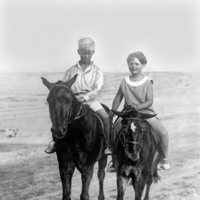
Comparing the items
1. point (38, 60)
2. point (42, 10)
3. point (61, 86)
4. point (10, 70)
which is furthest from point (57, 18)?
point (61, 86)

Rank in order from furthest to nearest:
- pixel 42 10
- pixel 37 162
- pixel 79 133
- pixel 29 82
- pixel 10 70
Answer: pixel 29 82 < pixel 37 162 < pixel 10 70 < pixel 42 10 < pixel 79 133

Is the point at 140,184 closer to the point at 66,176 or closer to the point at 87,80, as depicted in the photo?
the point at 66,176

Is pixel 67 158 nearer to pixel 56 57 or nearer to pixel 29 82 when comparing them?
pixel 56 57

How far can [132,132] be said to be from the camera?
490 centimetres

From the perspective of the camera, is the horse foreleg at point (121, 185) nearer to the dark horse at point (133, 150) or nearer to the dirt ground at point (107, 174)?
the dark horse at point (133, 150)

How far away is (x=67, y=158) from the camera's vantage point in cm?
532

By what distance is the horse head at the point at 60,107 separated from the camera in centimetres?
483

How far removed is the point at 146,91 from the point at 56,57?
219 centimetres

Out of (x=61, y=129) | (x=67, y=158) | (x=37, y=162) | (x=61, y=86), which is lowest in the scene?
(x=37, y=162)

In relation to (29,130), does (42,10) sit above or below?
above

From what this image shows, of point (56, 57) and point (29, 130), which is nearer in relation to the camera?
point (56, 57)

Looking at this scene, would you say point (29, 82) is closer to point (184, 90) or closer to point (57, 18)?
point (57, 18)

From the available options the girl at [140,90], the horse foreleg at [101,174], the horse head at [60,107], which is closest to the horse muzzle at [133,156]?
the girl at [140,90]

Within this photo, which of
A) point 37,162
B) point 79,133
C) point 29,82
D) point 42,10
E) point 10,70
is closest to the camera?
point 79,133
